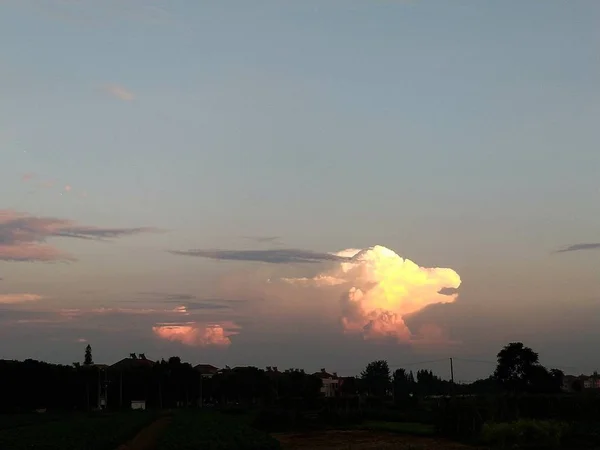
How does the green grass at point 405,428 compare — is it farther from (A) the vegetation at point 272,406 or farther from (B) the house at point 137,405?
(B) the house at point 137,405

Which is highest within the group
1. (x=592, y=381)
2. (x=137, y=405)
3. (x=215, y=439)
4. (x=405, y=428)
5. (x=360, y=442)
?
(x=592, y=381)

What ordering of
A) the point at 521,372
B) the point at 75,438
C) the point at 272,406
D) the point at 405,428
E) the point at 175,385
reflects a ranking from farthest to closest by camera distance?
the point at 175,385 → the point at 521,372 → the point at 272,406 → the point at 405,428 → the point at 75,438

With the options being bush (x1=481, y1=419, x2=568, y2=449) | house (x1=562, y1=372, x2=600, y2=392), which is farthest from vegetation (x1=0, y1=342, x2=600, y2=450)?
house (x1=562, y1=372, x2=600, y2=392)

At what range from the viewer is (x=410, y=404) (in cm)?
8031

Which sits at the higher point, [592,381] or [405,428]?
[592,381]

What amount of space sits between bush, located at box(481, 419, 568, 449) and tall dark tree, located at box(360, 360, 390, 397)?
301ft

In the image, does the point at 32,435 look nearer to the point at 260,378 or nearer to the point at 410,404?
the point at 410,404

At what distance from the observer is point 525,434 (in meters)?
43.4

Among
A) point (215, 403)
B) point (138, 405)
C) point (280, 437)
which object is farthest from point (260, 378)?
point (280, 437)

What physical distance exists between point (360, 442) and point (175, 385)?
74362 millimetres

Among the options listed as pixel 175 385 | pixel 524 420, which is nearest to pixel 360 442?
pixel 524 420

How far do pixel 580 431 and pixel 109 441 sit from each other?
28836 mm

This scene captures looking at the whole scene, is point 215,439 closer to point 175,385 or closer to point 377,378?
point 175,385

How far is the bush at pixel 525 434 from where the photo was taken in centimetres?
4188
